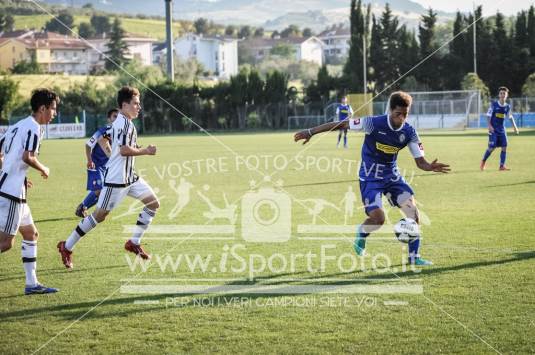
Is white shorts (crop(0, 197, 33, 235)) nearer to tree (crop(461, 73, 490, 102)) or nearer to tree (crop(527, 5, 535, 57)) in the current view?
tree (crop(461, 73, 490, 102))

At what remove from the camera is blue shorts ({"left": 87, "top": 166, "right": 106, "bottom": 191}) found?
13359mm

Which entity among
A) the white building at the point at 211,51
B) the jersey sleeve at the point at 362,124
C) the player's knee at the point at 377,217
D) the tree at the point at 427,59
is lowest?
the player's knee at the point at 377,217

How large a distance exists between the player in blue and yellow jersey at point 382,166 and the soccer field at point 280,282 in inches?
18.8

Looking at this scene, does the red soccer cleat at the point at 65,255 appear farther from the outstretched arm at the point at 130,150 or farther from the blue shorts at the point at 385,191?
the blue shorts at the point at 385,191

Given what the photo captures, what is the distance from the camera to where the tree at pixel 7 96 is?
2421 inches

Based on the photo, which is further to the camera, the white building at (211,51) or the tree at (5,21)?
the white building at (211,51)

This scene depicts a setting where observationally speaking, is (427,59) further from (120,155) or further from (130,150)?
(130,150)

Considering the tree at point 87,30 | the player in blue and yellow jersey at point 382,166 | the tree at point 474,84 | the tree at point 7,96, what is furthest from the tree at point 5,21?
the tree at point 87,30

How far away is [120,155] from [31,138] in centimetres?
167

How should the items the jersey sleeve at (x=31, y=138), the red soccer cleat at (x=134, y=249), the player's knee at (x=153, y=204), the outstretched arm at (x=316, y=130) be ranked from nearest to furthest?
the jersey sleeve at (x=31, y=138) → the outstretched arm at (x=316, y=130) → the red soccer cleat at (x=134, y=249) → the player's knee at (x=153, y=204)

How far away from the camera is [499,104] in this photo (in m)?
22.4

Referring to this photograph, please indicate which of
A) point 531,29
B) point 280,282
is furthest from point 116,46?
point 280,282

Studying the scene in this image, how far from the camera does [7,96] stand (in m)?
61.7

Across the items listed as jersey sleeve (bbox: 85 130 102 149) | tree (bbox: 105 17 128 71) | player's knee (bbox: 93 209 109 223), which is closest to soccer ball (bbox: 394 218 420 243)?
player's knee (bbox: 93 209 109 223)
